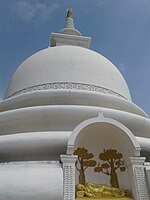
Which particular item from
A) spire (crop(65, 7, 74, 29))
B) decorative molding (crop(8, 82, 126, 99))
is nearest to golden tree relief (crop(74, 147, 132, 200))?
decorative molding (crop(8, 82, 126, 99))

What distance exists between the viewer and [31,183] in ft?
20.3

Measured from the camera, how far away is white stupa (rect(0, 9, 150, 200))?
6.36 meters

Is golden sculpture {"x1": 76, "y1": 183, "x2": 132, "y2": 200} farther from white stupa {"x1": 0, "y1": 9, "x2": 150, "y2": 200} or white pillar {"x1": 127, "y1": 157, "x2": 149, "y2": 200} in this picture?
white pillar {"x1": 127, "y1": 157, "x2": 149, "y2": 200}

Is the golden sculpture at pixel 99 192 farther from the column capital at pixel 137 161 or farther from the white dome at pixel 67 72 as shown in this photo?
the white dome at pixel 67 72

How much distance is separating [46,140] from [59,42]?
29.1 feet

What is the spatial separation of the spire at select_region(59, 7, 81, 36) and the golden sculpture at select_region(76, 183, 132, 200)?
10.8 metres

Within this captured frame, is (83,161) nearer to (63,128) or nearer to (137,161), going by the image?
(63,128)

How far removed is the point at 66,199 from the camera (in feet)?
20.1

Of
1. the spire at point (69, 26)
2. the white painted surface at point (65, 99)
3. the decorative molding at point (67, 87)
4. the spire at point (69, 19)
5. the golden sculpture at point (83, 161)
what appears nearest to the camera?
the golden sculpture at point (83, 161)

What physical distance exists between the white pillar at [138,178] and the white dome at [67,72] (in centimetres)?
427

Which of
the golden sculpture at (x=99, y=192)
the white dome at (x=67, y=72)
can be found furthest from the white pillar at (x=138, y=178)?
the white dome at (x=67, y=72)

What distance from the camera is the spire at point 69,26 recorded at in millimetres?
16031

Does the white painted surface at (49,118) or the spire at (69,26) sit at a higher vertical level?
the spire at (69,26)

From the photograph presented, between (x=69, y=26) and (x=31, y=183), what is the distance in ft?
42.1
